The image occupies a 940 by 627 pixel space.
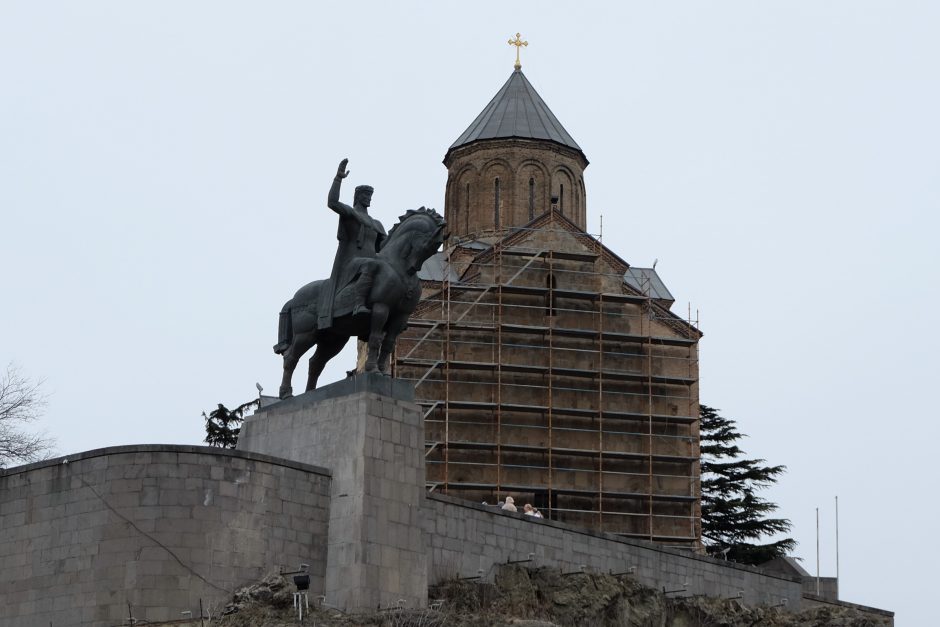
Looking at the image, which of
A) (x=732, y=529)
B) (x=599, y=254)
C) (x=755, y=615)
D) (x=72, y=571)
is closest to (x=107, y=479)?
(x=72, y=571)

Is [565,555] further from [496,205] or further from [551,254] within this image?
[496,205]

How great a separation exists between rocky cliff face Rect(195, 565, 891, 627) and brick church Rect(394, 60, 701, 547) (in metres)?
11.9

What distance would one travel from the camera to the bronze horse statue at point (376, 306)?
2342 cm

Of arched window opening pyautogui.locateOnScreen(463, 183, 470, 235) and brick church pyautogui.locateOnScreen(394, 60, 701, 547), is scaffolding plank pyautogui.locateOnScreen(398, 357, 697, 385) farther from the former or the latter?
arched window opening pyautogui.locateOnScreen(463, 183, 470, 235)

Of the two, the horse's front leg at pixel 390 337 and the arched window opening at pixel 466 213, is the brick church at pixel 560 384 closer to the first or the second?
the arched window opening at pixel 466 213

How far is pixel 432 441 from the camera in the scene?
44.1 m

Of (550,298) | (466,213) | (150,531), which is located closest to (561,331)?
(550,298)

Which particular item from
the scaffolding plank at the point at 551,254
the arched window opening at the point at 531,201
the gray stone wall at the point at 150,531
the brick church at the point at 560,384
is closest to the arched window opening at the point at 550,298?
the brick church at the point at 560,384

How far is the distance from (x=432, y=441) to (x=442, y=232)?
2052 cm

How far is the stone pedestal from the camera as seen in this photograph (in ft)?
72.8

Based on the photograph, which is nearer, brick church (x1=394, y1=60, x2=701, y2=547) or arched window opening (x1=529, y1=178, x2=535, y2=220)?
brick church (x1=394, y1=60, x2=701, y2=547)

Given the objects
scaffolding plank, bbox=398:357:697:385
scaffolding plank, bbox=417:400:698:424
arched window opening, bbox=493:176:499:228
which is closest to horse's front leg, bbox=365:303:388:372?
scaffolding plank, bbox=417:400:698:424

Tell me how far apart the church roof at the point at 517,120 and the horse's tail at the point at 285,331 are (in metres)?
29.2

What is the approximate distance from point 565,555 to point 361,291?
6.41 metres
